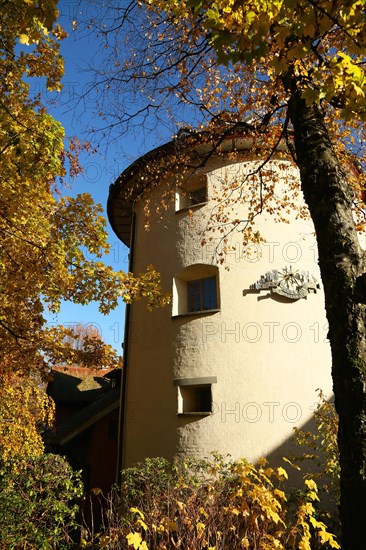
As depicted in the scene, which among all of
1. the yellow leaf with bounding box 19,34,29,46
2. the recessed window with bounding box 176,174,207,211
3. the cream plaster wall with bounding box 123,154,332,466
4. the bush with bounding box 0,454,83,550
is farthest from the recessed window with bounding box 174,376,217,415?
the yellow leaf with bounding box 19,34,29,46

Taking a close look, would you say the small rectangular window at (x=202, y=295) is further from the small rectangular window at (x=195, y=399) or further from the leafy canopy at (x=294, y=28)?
the leafy canopy at (x=294, y=28)

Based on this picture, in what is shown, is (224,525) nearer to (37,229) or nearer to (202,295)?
(37,229)

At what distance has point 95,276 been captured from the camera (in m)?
7.89

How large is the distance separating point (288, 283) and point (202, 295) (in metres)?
2.58

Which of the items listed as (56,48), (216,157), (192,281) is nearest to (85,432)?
(192,281)

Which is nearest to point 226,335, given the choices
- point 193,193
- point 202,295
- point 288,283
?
point 202,295

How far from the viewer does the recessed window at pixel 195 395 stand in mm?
11367

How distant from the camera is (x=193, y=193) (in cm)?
1412

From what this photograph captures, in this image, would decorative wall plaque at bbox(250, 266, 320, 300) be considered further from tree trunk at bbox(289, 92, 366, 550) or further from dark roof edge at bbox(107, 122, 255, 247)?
tree trunk at bbox(289, 92, 366, 550)

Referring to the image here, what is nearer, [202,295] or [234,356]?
[234,356]

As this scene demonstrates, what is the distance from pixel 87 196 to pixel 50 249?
4.55ft

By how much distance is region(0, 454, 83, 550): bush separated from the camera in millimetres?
6941

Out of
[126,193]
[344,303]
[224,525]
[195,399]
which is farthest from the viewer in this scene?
[126,193]

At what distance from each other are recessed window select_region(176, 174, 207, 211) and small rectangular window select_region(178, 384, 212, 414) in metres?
5.54
